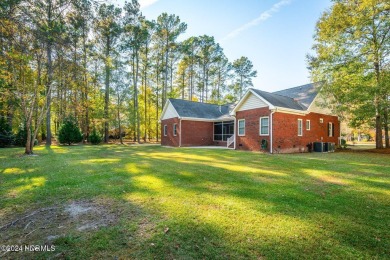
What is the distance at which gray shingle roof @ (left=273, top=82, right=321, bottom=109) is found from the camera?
16.9 meters

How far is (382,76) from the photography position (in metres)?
14.4

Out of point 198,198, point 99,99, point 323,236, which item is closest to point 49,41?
point 198,198

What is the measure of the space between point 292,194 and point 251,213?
5.36 feet

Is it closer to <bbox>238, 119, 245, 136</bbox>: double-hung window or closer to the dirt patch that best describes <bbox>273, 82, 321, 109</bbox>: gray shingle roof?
<bbox>238, 119, 245, 136</bbox>: double-hung window

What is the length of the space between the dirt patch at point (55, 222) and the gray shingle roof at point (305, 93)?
677 inches

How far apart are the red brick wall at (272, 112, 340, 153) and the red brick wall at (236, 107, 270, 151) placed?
2.80 ft

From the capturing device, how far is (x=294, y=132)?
1551 centimetres

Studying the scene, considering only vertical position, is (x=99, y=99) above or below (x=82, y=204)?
above

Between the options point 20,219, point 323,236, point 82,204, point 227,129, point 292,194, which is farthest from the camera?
point 227,129

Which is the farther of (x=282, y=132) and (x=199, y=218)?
(x=282, y=132)

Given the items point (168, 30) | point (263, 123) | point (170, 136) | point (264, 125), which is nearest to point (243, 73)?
point (168, 30)

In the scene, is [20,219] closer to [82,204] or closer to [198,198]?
[82,204]

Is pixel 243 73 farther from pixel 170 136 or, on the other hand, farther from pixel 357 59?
pixel 357 59

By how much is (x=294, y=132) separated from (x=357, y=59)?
7671mm
